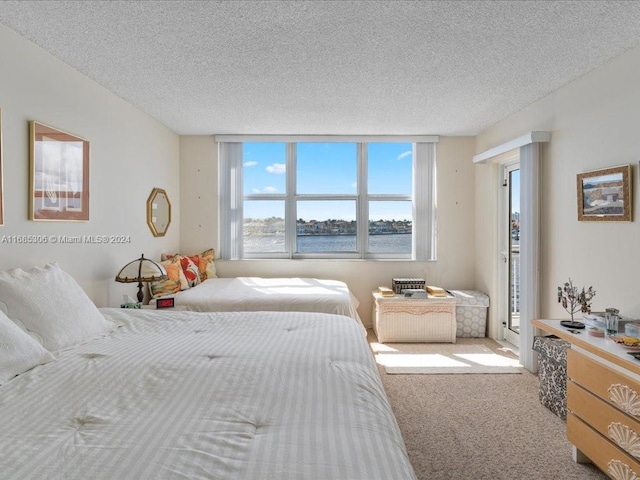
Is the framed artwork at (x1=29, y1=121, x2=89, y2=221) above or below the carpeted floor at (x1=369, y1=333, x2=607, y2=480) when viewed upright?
above

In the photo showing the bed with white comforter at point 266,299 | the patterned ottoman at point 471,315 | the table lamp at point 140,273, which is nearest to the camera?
the table lamp at point 140,273

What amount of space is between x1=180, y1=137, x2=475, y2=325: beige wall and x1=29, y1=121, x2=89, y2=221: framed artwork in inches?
82.1

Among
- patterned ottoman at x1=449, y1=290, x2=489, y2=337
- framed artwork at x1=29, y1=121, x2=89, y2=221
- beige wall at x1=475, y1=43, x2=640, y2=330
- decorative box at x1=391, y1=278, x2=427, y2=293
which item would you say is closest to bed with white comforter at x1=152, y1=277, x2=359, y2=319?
decorative box at x1=391, y1=278, x2=427, y2=293

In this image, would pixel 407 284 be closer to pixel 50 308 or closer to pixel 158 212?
pixel 158 212

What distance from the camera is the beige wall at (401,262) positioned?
4.99 metres

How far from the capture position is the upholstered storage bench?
4.39 metres

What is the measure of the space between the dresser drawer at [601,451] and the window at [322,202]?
3009 millimetres

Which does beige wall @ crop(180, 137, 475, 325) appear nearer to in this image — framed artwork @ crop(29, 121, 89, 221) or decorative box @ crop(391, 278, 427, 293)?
decorative box @ crop(391, 278, 427, 293)

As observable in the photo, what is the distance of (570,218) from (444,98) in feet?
4.88

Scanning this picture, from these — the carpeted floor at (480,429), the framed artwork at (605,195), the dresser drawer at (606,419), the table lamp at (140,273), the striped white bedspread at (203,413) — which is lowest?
the carpeted floor at (480,429)

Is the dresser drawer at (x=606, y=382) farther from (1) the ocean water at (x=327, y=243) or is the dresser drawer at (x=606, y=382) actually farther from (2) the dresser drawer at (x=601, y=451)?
(1) the ocean water at (x=327, y=243)

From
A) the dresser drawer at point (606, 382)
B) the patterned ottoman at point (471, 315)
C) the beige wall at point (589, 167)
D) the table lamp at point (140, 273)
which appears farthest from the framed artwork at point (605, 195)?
the table lamp at point (140, 273)

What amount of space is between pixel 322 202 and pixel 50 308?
3.62 meters

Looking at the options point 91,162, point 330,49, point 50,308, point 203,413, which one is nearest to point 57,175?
point 91,162
